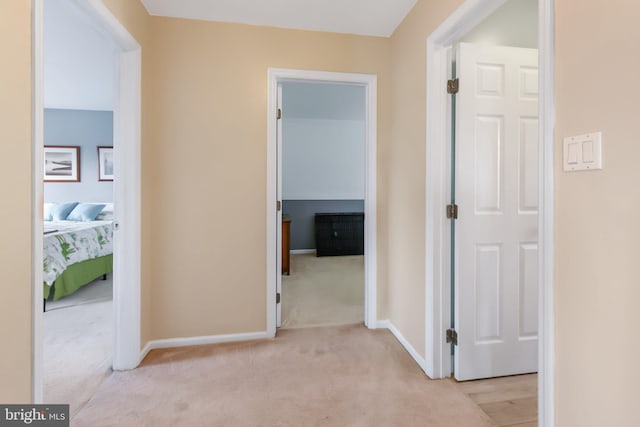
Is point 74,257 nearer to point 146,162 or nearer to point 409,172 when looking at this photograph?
point 146,162

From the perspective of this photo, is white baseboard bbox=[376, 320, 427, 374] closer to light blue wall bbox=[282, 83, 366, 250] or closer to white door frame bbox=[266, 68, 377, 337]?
white door frame bbox=[266, 68, 377, 337]

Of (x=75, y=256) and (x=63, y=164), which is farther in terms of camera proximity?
(x=63, y=164)

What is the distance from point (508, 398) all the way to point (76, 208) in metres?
5.67

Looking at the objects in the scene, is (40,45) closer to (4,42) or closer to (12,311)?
(4,42)

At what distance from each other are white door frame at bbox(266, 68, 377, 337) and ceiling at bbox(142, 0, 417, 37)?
1.10 feet

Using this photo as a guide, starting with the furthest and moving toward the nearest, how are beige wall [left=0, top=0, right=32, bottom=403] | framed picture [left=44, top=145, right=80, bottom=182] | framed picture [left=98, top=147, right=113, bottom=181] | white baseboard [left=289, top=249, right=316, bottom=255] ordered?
white baseboard [left=289, top=249, right=316, bottom=255] → framed picture [left=98, top=147, right=113, bottom=181] → framed picture [left=44, top=145, right=80, bottom=182] → beige wall [left=0, top=0, right=32, bottom=403]

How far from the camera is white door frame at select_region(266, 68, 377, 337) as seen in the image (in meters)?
2.41

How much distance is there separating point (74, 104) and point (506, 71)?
5809mm

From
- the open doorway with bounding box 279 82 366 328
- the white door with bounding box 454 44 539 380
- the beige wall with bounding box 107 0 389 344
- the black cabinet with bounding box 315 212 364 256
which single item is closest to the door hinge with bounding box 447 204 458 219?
the white door with bounding box 454 44 539 380

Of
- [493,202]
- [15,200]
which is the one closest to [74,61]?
[15,200]

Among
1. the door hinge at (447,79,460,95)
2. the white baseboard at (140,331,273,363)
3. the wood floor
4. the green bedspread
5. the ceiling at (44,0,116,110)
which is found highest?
the ceiling at (44,0,116,110)

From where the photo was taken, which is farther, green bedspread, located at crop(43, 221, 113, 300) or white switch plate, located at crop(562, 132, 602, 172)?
green bedspread, located at crop(43, 221, 113, 300)

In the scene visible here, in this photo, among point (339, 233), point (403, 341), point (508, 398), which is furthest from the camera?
point (339, 233)

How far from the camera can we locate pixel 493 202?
1.89 m
